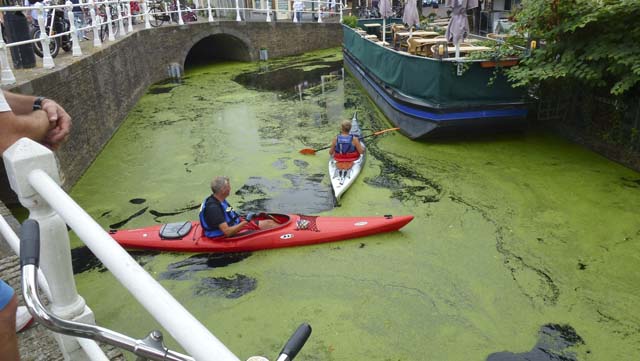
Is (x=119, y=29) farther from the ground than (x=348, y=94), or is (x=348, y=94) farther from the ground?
(x=119, y=29)

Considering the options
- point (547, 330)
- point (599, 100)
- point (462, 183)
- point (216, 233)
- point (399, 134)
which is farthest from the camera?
point (399, 134)

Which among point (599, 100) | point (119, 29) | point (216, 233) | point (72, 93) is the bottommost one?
point (216, 233)

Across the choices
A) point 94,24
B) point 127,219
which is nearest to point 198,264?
point 127,219

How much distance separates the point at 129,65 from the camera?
512 inches

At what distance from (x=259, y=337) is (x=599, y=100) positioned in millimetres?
6912

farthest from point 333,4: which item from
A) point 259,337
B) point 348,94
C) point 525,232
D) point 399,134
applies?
point 259,337

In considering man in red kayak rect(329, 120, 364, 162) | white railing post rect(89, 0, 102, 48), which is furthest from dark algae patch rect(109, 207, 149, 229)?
white railing post rect(89, 0, 102, 48)

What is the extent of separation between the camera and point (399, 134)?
9.97 m

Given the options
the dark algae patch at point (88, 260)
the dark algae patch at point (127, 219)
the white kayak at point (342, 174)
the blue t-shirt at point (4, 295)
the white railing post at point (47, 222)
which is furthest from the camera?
the white kayak at point (342, 174)

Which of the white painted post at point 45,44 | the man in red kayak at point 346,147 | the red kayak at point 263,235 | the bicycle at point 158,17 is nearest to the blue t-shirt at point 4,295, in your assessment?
the red kayak at point 263,235

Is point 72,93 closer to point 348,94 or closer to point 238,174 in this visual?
point 238,174

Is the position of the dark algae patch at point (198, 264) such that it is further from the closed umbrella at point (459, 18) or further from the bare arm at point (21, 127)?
the closed umbrella at point (459, 18)

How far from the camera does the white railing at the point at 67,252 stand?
1.07 m

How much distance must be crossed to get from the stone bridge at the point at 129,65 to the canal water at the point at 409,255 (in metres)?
0.59
